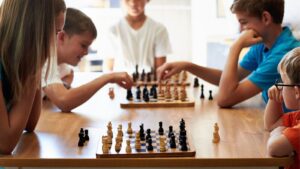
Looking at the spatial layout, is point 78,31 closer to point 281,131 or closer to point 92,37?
point 92,37

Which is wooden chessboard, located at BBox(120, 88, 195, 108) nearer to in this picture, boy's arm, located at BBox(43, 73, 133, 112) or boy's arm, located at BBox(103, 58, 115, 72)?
boy's arm, located at BBox(43, 73, 133, 112)

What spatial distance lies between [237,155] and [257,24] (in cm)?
86

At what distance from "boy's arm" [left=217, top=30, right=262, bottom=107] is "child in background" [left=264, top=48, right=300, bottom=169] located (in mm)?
Result: 385

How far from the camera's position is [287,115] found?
5.26 feet

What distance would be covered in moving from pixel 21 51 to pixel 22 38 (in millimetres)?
42

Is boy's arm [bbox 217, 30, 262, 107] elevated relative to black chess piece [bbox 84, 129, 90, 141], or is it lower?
elevated

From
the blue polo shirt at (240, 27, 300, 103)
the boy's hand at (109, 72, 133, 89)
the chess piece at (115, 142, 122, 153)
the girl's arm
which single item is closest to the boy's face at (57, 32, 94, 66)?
the boy's hand at (109, 72, 133, 89)

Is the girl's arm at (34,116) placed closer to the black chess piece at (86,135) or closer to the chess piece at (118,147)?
the black chess piece at (86,135)

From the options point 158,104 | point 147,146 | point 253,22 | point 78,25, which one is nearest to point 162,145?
point 147,146

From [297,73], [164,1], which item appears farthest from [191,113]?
[164,1]

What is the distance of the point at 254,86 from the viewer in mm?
2100

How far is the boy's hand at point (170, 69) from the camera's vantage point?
8.29ft

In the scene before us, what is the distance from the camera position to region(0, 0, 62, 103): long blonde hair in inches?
61.5

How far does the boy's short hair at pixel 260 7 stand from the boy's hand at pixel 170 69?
1.64 feet
